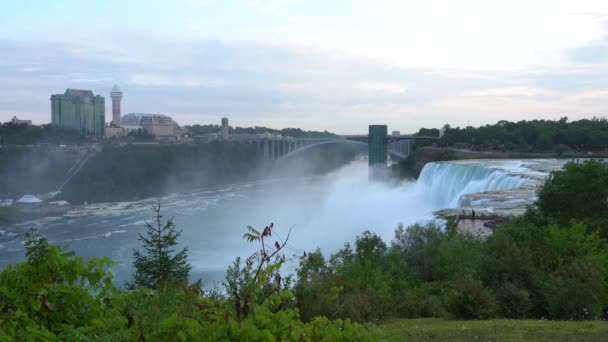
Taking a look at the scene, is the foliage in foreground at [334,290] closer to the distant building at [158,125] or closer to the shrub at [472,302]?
the shrub at [472,302]

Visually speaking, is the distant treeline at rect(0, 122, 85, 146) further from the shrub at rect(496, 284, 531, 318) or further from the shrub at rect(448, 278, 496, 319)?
the shrub at rect(496, 284, 531, 318)

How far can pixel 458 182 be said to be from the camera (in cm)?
2300

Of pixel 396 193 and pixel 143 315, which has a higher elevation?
pixel 143 315

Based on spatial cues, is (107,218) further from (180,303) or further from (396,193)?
(180,303)

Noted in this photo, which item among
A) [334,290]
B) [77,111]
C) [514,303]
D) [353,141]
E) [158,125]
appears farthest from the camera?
[158,125]

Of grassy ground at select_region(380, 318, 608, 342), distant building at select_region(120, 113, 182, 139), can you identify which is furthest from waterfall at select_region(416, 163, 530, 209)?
distant building at select_region(120, 113, 182, 139)

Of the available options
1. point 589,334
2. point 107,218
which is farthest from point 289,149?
point 589,334

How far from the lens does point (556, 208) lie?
11133mm

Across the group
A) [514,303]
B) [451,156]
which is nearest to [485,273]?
[514,303]

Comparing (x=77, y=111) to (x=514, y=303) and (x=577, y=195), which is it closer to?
(x=577, y=195)

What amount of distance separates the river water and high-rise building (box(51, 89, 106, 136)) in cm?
5820

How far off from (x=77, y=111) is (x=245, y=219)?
72.2 meters

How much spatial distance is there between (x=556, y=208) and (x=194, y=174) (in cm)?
3728

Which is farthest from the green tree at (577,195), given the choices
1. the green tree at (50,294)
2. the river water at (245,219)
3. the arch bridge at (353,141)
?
the arch bridge at (353,141)
